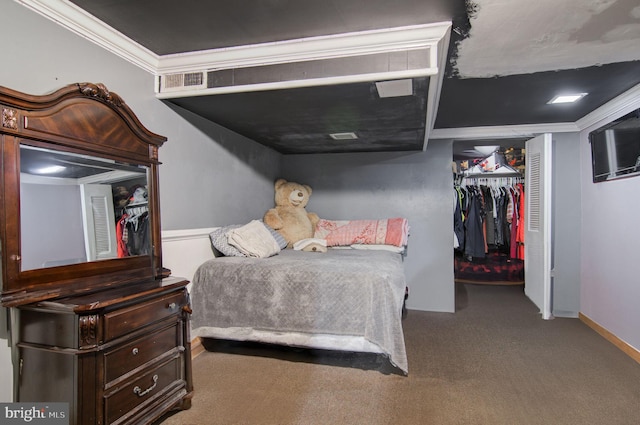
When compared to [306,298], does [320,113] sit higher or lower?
higher

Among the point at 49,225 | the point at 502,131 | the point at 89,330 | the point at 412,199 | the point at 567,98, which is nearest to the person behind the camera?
the point at 89,330

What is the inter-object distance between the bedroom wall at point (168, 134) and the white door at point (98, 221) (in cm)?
47

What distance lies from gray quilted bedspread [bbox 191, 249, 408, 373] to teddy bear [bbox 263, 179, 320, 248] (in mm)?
1075

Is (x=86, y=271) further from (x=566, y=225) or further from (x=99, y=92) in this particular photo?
(x=566, y=225)

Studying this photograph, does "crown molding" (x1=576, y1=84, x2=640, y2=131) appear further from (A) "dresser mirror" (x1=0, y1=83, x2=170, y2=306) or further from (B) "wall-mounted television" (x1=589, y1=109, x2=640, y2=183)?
(A) "dresser mirror" (x1=0, y1=83, x2=170, y2=306)

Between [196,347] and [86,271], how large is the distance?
121 centimetres

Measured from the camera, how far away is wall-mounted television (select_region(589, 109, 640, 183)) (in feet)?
8.74

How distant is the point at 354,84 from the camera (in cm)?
206

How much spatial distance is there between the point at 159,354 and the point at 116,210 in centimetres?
79

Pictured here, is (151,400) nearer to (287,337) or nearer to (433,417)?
(287,337)

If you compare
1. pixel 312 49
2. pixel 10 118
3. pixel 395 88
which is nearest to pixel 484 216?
pixel 395 88

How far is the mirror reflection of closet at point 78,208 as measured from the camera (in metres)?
1.48

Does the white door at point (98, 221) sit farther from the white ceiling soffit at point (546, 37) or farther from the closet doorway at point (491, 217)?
the closet doorway at point (491, 217)

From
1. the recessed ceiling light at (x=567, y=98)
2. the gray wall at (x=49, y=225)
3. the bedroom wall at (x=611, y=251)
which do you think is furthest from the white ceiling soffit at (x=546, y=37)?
the gray wall at (x=49, y=225)
